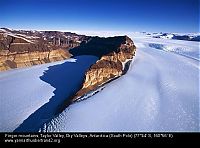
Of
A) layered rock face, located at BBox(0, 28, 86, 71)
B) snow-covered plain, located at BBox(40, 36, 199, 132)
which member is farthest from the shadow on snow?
layered rock face, located at BBox(0, 28, 86, 71)

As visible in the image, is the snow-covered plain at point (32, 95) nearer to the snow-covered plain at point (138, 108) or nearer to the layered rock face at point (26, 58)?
the snow-covered plain at point (138, 108)

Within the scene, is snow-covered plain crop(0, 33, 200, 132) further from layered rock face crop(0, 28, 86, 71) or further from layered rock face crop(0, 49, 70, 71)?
layered rock face crop(0, 28, 86, 71)

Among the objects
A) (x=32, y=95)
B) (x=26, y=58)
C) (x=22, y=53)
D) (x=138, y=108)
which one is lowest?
(x=32, y=95)

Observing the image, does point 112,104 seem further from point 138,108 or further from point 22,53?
point 22,53

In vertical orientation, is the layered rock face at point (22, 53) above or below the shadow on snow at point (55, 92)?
above

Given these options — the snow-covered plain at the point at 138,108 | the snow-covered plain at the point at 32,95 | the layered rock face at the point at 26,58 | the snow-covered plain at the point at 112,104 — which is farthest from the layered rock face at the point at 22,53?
the snow-covered plain at the point at 138,108

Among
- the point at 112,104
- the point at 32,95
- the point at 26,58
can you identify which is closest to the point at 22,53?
the point at 26,58

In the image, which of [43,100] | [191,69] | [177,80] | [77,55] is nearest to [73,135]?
[43,100]

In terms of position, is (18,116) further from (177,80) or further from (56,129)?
(177,80)
